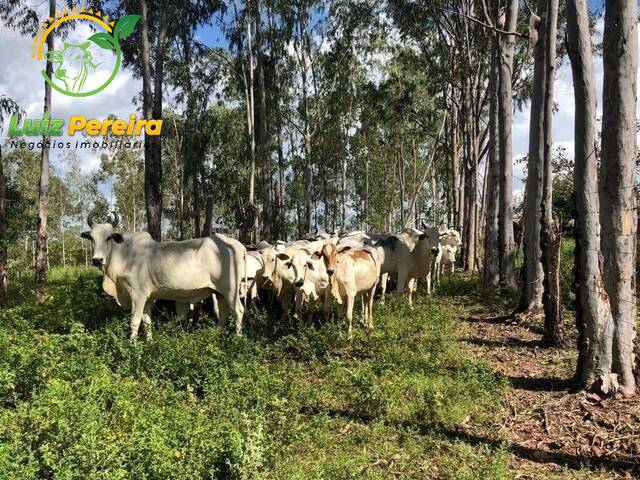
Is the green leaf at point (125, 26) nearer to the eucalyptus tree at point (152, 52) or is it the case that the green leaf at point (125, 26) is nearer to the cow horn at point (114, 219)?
the eucalyptus tree at point (152, 52)

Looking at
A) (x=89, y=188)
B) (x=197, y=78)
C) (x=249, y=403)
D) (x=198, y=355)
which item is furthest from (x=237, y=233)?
(x=89, y=188)

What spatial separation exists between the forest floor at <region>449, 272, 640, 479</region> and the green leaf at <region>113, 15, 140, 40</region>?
1356 cm

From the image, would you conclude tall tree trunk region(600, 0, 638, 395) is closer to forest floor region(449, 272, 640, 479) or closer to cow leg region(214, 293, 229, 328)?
forest floor region(449, 272, 640, 479)

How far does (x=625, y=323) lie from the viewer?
574cm

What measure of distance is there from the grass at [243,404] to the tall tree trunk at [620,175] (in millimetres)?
1429

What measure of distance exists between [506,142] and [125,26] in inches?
441

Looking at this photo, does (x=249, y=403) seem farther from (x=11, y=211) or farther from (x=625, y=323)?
(x=11, y=211)

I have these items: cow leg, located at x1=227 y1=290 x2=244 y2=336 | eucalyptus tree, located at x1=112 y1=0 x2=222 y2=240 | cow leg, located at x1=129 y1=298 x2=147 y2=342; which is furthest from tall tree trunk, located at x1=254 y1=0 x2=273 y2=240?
cow leg, located at x1=129 y1=298 x2=147 y2=342

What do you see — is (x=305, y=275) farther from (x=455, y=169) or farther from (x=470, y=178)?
(x=455, y=169)

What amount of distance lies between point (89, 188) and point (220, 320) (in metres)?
43.5

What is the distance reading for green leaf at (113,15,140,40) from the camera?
15617mm

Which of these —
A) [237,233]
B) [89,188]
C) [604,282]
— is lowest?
[604,282]

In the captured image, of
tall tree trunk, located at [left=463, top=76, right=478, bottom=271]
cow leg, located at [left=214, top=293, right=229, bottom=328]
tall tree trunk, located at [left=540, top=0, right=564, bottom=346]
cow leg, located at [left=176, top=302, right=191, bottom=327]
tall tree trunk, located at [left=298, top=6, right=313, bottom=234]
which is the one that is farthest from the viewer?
tall tree trunk, located at [left=298, top=6, right=313, bottom=234]

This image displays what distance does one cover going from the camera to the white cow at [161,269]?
8656 mm
